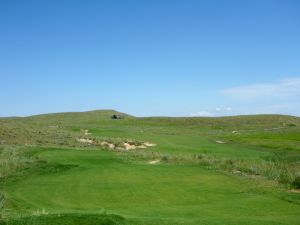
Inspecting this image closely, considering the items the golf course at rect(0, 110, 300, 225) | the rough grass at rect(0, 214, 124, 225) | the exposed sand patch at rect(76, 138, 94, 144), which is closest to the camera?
the rough grass at rect(0, 214, 124, 225)

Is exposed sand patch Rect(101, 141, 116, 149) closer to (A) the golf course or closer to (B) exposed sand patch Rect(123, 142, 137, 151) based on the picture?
(B) exposed sand patch Rect(123, 142, 137, 151)

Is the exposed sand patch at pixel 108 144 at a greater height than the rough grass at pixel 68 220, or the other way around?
the exposed sand patch at pixel 108 144

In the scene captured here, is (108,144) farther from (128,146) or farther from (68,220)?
(68,220)

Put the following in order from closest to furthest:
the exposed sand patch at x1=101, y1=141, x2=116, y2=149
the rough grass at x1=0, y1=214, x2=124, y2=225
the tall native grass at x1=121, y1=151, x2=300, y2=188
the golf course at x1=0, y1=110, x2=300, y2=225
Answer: the rough grass at x1=0, y1=214, x2=124, y2=225
the golf course at x1=0, y1=110, x2=300, y2=225
the tall native grass at x1=121, y1=151, x2=300, y2=188
the exposed sand patch at x1=101, y1=141, x2=116, y2=149

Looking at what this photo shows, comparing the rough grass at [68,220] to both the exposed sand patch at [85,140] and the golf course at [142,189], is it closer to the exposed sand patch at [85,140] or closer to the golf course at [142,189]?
the golf course at [142,189]

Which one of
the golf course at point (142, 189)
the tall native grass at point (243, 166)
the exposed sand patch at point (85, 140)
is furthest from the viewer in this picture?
the exposed sand patch at point (85, 140)

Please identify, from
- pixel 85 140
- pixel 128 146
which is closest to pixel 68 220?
pixel 128 146

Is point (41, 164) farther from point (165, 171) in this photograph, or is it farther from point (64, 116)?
point (64, 116)

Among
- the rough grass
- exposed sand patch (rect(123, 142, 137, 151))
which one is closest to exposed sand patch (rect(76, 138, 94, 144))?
exposed sand patch (rect(123, 142, 137, 151))

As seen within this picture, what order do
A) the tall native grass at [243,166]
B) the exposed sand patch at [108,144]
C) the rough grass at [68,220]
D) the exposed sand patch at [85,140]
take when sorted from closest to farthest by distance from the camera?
1. the rough grass at [68,220]
2. the tall native grass at [243,166]
3. the exposed sand patch at [108,144]
4. the exposed sand patch at [85,140]

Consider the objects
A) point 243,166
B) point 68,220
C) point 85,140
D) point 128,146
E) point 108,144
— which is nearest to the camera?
point 68,220

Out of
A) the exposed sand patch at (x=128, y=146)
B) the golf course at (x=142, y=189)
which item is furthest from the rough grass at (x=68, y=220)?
the exposed sand patch at (x=128, y=146)

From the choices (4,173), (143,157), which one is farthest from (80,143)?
(4,173)

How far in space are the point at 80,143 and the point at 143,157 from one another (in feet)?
44.2
